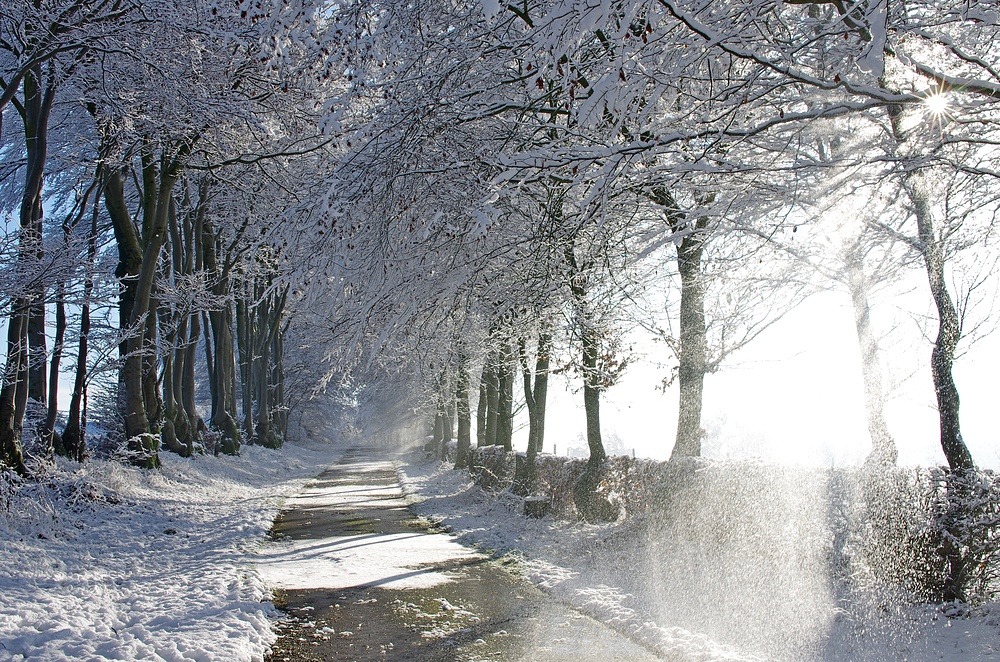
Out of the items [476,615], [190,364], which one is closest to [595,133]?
[476,615]

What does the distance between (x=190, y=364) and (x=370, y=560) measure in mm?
16877

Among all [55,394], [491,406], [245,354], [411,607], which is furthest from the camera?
[245,354]

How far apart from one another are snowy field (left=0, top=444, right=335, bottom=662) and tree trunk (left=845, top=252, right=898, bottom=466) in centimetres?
920

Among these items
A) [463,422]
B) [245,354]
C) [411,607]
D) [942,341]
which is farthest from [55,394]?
[245,354]

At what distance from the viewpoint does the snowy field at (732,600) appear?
5465 mm

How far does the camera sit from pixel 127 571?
8.16 meters

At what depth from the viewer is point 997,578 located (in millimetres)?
5590

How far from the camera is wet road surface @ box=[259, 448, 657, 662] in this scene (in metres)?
5.47

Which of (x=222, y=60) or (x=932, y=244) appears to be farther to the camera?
(x=222, y=60)

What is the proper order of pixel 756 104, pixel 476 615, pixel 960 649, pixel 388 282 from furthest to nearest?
1. pixel 388 282
2. pixel 476 615
3. pixel 756 104
4. pixel 960 649

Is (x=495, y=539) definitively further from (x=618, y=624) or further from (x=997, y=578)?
(x=997, y=578)

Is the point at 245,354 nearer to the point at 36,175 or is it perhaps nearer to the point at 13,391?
the point at 13,391

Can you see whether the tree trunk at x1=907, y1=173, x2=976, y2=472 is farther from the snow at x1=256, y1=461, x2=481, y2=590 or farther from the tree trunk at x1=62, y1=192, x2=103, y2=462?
the tree trunk at x1=62, y1=192, x2=103, y2=462

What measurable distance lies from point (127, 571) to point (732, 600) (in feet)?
22.1
